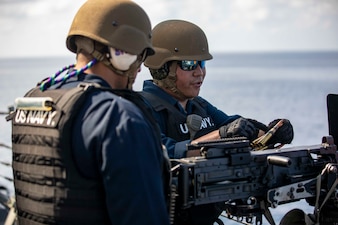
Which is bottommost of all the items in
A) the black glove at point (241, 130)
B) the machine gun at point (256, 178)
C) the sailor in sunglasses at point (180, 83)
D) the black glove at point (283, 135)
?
the machine gun at point (256, 178)

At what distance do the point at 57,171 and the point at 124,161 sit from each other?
1.08 feet

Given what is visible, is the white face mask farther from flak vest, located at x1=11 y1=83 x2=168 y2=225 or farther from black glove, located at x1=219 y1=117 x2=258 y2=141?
black glove, located at x1=219 y1=117 x2=258 y2=141

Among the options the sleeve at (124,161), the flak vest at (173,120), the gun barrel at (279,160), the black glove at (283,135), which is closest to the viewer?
the sleeve at (124,161)

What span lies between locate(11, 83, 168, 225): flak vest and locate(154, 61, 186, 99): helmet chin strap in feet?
5.14

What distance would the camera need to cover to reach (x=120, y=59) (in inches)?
129

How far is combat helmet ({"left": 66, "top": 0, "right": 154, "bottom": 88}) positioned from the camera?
3.28 m

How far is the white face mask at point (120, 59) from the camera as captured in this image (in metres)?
3.27

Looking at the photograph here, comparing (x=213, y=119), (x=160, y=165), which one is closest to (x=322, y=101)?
(x=213, y=119)

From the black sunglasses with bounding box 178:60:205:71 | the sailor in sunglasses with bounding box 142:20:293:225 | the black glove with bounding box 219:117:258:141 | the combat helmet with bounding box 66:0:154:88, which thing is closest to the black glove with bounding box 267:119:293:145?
the sailor in sunglasses with bounding box 142:20:293:225

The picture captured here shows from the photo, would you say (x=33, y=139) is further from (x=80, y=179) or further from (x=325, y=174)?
(x=325, y=174)

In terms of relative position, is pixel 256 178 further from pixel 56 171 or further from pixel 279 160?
pixel 56 171

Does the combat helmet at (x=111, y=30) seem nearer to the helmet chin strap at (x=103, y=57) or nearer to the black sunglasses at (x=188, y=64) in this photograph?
the helmet chin strap at (x=103, y=57)

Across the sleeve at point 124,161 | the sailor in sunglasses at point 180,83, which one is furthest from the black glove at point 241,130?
the sleeve at point 124,161

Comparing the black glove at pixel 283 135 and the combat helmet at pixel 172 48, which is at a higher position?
the combat helmet at pixel 172 48
